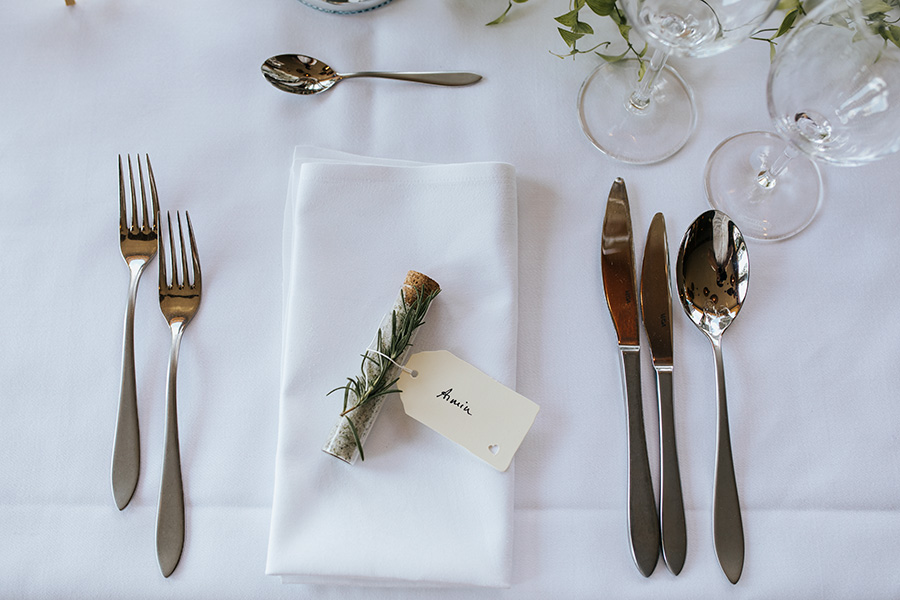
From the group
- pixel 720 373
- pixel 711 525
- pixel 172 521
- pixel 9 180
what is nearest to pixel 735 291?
pixel 720 373

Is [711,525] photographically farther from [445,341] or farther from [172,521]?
[172,521]

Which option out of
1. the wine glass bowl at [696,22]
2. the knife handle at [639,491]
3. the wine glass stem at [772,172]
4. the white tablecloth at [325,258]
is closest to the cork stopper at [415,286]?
the white tablecloth at [325,258]

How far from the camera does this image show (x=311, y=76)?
83 cm

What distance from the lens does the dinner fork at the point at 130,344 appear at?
0.67 meters

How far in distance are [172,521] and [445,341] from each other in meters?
0.36

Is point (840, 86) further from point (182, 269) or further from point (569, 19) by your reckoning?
point (182, 269)

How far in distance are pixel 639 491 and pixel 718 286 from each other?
266 millimetres

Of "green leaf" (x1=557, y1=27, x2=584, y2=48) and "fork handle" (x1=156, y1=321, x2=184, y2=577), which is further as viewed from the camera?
"green leaf" (x1=557, y1=27, x2=584, y2=48)

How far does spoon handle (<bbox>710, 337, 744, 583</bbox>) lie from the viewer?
648 millimetres

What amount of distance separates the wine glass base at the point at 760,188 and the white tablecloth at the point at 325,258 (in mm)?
19

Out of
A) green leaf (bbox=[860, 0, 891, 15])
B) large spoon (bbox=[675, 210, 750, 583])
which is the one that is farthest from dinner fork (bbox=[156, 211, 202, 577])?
green leaf (bbox=[860, 0, 891, 15])

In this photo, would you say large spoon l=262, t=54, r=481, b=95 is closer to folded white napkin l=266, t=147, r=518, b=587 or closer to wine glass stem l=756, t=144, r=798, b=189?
folded white napkin l=266, t=147, r=518, b=587

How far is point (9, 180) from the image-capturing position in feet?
2.59

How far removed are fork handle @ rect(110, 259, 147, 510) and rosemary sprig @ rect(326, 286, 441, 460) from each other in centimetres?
24
